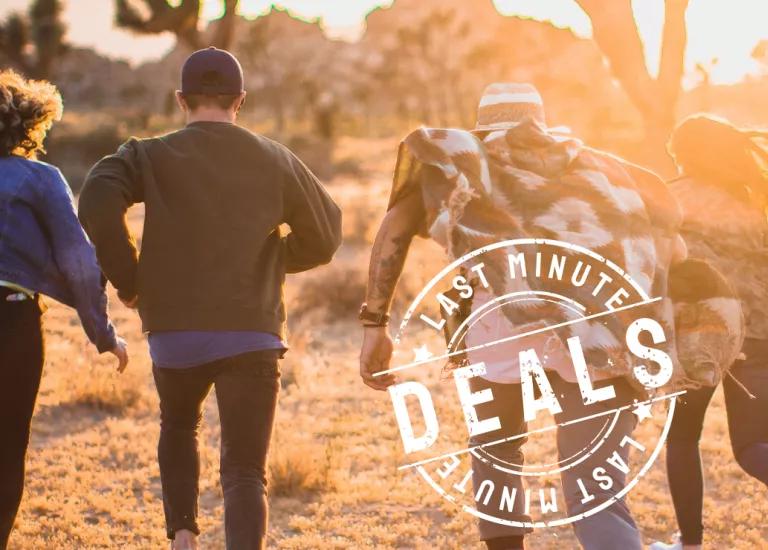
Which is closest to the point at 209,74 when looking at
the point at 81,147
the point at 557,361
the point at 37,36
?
the point at 557,361

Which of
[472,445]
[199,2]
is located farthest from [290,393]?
[199,2]

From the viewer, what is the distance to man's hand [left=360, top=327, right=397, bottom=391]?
3107 millimetres

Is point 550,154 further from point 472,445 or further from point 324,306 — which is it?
point 324,306

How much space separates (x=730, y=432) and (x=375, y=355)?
1.46 metres

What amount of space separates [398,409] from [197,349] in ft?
10.6

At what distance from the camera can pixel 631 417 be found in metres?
2.78

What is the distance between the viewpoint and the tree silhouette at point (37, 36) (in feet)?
121

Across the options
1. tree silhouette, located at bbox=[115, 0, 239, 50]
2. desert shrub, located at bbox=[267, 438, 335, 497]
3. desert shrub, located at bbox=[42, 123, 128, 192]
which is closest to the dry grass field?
desert shrub, located at bbox=[267, 438, 335, 497]

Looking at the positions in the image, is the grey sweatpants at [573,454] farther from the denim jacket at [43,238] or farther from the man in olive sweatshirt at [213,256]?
the denim jacket at [43,238]

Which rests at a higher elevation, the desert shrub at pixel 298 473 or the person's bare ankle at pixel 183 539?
the desert shrub at pixel 298 473

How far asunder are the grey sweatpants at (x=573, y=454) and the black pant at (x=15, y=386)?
1468 mm

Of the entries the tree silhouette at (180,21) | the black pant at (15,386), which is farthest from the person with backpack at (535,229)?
the tree silhouette at (180,21)

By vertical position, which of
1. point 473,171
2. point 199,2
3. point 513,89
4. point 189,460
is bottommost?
point 189,460

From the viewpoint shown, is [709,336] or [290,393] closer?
[709,336]
